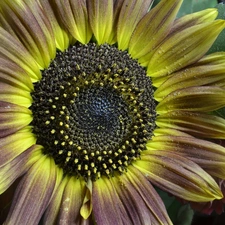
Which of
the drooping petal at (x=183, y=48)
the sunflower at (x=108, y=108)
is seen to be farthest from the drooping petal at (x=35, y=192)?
the drooping petal at (x=183, y=48)

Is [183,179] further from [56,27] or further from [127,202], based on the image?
[56,27]

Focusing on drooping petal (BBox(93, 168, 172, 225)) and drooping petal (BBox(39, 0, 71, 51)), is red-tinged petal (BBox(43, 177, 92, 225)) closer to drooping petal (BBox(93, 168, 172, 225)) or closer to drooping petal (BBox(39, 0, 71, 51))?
drooping petal (BBox(93, 168, 172, 225))

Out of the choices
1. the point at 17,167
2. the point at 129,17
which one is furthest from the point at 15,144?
the point at 129,17

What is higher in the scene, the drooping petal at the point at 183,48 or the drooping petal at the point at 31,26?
Answer: the drooping petal at the point at 31,26

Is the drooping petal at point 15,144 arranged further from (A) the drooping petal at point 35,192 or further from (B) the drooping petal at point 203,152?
(B) the drooping petal at point 203,152

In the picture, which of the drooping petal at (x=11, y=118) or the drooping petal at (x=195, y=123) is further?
the drooping petal at (x=195, y=123)
